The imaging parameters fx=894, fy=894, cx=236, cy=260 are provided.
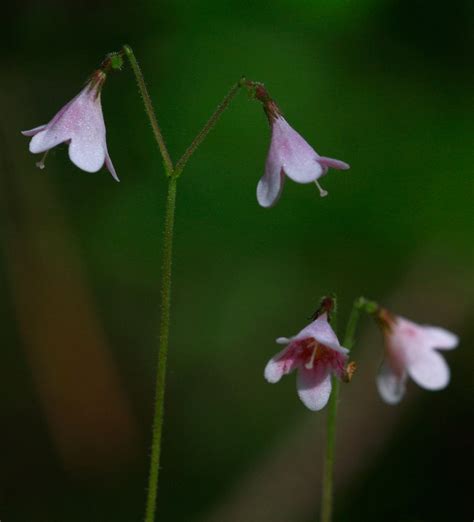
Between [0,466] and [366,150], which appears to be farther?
[366,150]

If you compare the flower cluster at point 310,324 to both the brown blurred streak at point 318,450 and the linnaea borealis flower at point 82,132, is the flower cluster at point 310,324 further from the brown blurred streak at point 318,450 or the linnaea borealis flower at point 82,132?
the brown blurred streak at point 318,450

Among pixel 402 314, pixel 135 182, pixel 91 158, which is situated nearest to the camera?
pixel 91 158

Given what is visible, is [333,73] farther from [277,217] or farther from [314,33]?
[277,217]

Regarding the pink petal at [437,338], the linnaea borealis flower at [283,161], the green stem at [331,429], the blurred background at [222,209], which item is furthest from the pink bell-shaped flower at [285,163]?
the blurred background at [222,209]

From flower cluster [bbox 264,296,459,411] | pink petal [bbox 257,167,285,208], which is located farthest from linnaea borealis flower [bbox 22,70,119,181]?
flower cluster [bbox 264,296,459,411]

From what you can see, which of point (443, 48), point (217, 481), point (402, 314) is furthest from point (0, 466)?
point (443, 48)

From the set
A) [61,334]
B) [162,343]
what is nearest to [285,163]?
[162,343]

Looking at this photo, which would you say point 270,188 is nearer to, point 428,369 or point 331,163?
point 331,163
